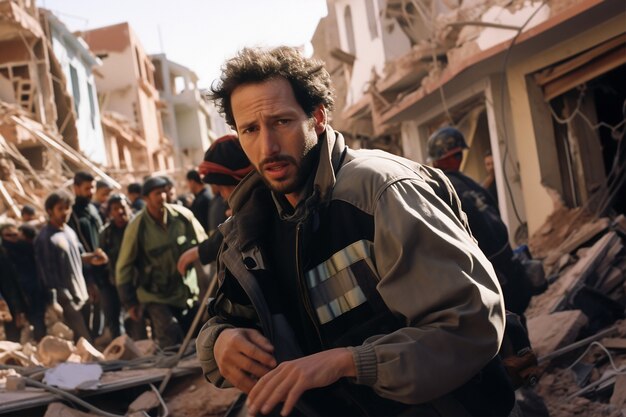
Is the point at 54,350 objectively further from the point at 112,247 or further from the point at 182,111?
the point at 182,111

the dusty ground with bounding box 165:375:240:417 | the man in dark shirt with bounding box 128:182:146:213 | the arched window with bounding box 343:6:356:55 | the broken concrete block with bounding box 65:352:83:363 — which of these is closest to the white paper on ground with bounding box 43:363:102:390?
the dusty ground with bounding box 165:375:240:417

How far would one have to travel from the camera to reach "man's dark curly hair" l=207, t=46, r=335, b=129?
7.40 ft

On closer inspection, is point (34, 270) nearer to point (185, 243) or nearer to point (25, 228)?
point (25, 228)

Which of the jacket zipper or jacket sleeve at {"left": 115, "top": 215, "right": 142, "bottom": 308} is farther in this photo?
jacket sleeve at {"left": 115, "top": 215, "right": 142, "bottom": 308}

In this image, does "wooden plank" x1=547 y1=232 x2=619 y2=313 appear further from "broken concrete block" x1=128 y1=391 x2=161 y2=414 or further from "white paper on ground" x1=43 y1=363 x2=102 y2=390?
"white paper on ground" x1=43 y1=363 x2=102 y2=390

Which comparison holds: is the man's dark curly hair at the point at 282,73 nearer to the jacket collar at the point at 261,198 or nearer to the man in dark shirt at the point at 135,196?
the jacket collar at the point at 261,198

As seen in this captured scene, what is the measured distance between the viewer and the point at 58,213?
8195 mm

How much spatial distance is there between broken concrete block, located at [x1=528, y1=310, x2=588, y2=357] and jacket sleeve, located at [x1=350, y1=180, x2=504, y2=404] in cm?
408

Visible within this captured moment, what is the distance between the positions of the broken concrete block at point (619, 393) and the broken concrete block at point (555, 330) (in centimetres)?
99

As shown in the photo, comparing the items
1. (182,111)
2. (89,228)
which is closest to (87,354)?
(89,228)

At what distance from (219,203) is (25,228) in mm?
4560

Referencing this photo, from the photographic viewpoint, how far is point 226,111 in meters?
2.54

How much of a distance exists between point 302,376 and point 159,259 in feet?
16.2

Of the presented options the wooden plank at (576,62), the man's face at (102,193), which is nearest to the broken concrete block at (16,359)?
the man's face at (102,193)
